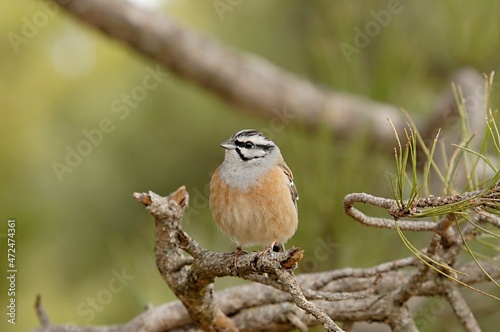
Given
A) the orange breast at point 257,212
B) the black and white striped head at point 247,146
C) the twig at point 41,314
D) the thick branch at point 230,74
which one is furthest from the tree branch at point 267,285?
the thick branch at point 230,74

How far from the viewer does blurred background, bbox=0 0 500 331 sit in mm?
3045

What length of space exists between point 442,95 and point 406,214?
249 cm

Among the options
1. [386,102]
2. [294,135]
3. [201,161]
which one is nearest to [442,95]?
[386,102]

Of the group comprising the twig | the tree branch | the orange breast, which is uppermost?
the orange breast

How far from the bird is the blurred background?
17cm

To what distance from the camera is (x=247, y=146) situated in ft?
9.30

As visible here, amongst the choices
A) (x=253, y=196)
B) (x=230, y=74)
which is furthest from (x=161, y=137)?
(x=253, y=196)

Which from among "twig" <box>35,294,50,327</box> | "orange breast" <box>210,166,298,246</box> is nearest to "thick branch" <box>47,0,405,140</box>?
"orange breast" <box>210,166,298,246</box>

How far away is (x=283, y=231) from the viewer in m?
2.69

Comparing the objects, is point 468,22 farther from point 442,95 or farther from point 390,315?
point 390,315

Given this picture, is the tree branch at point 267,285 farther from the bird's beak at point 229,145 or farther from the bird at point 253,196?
the bird's beak at point 229,145

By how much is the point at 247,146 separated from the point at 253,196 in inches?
9.1

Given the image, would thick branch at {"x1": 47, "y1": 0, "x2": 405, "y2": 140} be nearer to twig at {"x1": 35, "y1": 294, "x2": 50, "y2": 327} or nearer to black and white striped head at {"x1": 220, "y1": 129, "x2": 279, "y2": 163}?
black and white striped head at {"x1": 220, "y1": 129, "x2": 279, "y2": 163}

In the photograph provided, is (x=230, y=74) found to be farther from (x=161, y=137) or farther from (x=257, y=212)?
(x=257, y=212)
